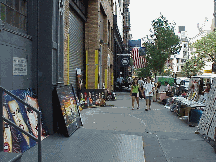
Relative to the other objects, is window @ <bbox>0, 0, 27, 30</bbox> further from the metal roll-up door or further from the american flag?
the american flag

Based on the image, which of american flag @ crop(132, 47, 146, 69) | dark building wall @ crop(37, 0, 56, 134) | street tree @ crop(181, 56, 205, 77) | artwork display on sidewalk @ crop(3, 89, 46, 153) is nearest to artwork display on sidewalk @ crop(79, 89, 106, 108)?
dark building wall @ crop(37, 0, 56, 134)

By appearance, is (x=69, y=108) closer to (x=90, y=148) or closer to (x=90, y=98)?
(x=90, y=148)

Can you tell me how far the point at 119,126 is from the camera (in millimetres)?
9195

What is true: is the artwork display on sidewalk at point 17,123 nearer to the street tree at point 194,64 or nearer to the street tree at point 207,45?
the street tree at point 207,45

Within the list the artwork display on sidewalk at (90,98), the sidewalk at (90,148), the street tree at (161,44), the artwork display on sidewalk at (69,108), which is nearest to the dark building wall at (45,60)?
the artwork display on sidewalk at (69,108)

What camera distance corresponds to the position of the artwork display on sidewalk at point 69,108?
22.6 ft

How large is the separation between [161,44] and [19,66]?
126 ft

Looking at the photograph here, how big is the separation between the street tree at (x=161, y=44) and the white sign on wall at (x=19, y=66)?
124ft

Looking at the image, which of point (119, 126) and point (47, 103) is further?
point (119, 126)

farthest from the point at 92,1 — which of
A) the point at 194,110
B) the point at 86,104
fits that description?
the point at 194,110

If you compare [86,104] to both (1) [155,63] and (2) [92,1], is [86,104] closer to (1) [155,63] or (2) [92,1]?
(2) [92,1]

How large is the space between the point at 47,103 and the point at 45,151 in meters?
1.41

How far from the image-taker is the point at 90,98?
16.0 metres

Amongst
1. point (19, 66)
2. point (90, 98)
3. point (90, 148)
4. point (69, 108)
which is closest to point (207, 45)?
point (90, 98)
